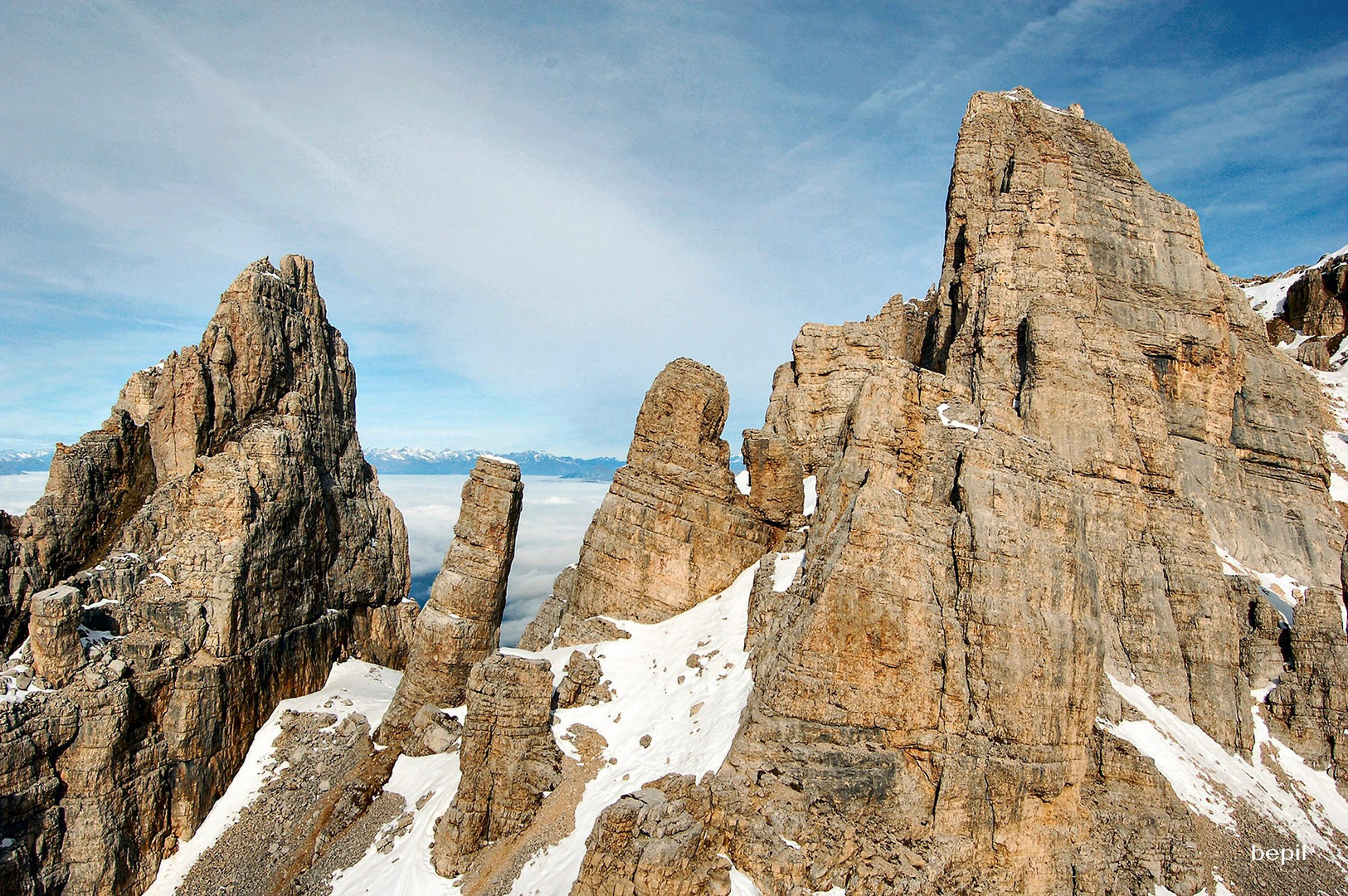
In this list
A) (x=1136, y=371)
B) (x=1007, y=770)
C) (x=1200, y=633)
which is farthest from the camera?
(x=1136, y=371)

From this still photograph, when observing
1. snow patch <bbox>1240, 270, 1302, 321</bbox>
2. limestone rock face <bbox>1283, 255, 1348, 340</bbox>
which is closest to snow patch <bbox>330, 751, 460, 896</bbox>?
limestone rock face <bbox>1283, 255, 1348, 340</bbox>

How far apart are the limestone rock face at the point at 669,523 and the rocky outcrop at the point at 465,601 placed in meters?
3.54

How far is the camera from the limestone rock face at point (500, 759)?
27.1 m

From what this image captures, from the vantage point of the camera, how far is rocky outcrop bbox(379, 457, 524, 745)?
37406 millimetres

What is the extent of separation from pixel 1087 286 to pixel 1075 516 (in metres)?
20.5

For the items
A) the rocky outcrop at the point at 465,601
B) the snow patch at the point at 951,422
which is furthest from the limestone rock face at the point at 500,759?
the snow patch at the point at 951,422

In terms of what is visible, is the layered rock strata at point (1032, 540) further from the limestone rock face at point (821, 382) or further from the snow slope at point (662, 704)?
the snow slope at point (662, 704)

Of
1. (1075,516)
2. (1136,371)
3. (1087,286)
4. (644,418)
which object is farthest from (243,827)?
(1087,286)

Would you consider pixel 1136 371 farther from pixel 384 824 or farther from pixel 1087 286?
pixel 384 824

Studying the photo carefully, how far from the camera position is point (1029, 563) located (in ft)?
84.4

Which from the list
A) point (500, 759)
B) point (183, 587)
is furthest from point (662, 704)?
point (183, 587)

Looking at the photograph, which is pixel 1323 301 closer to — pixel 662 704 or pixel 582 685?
pixel 662 704

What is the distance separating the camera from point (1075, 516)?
2727 centimetres

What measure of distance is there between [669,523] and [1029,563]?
1775cm
